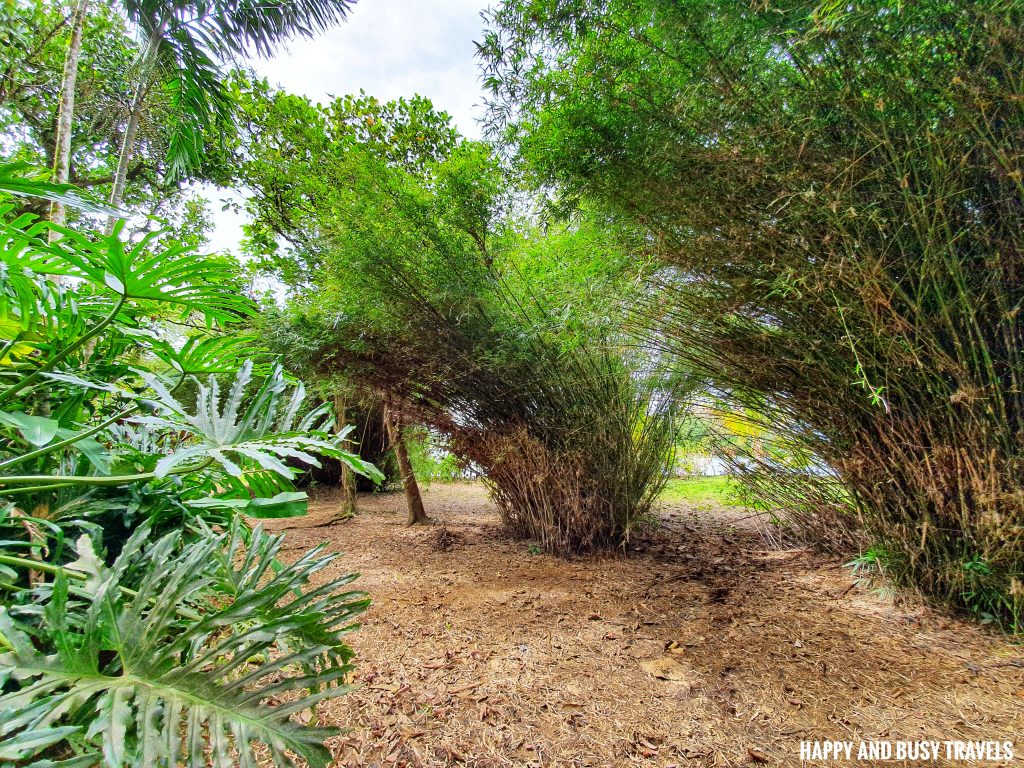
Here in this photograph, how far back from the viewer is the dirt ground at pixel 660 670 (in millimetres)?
955

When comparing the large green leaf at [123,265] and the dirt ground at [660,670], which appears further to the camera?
the dirt ground at [660,670]

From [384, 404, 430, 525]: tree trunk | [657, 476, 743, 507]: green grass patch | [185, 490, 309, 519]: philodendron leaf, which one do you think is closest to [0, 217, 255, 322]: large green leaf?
[185, 490, 309, 519]: philodendron leaf

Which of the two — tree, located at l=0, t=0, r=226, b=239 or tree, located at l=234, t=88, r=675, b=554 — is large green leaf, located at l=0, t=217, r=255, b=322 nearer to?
tree, located at l=234, t=88, r=675, b=554

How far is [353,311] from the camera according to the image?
2.34 meters

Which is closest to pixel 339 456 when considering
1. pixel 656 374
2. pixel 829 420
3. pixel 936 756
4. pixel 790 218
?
pixel 936 756

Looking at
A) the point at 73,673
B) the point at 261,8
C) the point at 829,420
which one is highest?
the point at 261,8

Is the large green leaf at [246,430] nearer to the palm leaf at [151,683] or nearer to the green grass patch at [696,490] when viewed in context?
the palm leaf at [151,683]

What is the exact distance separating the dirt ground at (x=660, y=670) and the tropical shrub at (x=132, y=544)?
584mm

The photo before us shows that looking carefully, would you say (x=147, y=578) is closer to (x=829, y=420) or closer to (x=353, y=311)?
(x=353, y=311)

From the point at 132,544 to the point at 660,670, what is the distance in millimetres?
1428

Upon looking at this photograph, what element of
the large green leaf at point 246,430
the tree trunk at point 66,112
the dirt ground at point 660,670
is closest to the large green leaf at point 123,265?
the large green leaf at point 246,430

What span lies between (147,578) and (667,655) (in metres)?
1.48

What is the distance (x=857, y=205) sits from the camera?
1302mm

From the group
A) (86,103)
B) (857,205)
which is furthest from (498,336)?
(86,103)
